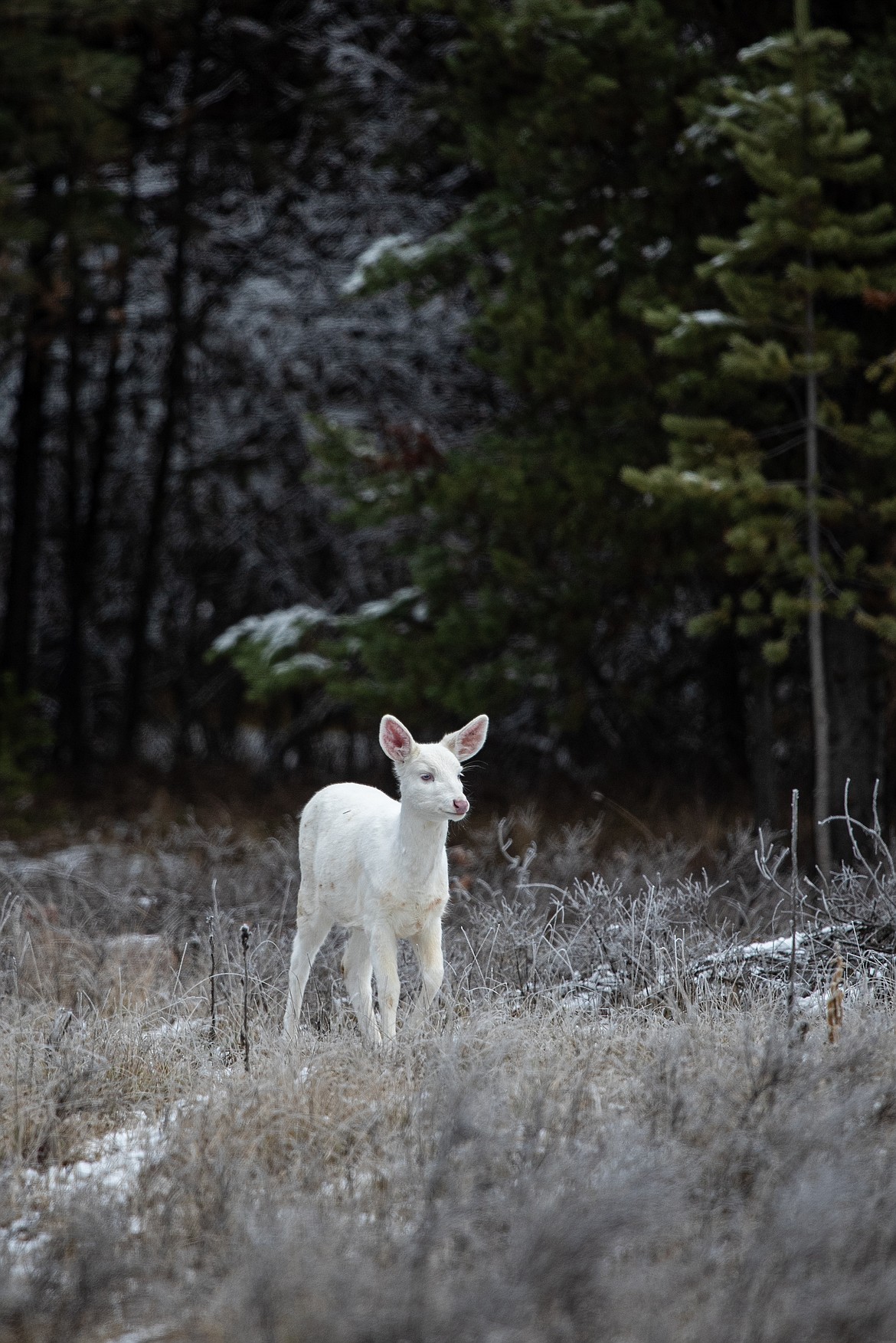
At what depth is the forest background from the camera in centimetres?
833

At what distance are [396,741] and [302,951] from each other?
3.10 feet

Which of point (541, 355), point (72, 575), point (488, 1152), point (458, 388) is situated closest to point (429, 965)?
point (488, 1152)

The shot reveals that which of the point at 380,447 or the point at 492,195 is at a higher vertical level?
the point at 492,195

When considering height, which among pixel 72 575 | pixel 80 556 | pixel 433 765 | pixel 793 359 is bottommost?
pixel 72 575

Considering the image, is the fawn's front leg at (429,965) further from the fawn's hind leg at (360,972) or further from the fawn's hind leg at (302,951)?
the fawn's hind leg at (302,951)

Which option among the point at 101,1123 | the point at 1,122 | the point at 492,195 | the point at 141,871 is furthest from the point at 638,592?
the point at 101,1123

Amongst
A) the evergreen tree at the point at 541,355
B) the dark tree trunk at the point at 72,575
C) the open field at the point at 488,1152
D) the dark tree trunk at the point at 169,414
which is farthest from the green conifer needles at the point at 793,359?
the dark tree trunk at the point at 72,575

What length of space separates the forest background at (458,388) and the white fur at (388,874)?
3496 mm

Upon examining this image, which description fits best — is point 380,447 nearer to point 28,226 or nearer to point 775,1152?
point 28,226

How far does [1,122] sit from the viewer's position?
37.7 ft

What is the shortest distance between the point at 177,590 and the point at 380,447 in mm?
4679

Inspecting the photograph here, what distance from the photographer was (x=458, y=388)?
15141mm

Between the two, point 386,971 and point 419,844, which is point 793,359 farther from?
point 386,971

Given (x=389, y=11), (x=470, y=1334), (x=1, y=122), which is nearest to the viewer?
(x=470, y=1334)
